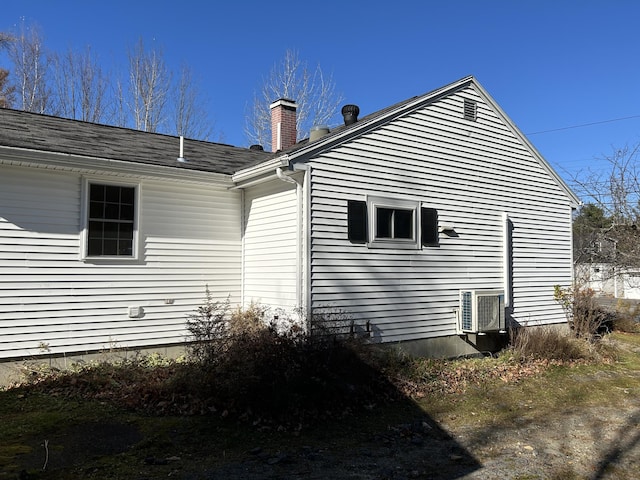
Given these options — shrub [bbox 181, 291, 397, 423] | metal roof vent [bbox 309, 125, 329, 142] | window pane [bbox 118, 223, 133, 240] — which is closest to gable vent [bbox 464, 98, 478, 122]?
metal roof vent [bbox 309, 125, 329, 142]

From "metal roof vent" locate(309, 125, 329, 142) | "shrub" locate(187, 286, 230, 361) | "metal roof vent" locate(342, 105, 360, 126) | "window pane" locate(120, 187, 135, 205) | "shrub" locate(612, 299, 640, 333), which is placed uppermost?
"metal roof vent" locate(342, 105, 360, 126)

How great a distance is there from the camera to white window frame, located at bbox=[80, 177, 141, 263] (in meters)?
8.18

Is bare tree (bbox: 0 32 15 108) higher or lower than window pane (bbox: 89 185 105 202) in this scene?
higher

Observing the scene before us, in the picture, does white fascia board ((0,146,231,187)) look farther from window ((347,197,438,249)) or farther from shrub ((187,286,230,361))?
window ((347,197,438,249))

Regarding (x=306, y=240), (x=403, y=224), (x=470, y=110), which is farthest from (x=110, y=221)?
(x=470, y=110)

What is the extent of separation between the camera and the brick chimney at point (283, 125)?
12.4 m

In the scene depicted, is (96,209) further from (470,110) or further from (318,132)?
(470,110)

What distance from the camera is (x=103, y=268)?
329 inches

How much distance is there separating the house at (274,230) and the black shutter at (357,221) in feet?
0.09

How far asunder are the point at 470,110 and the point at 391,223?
3.59 metres

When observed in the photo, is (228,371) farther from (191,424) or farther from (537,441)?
(537,441)

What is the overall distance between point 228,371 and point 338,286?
2973 mm

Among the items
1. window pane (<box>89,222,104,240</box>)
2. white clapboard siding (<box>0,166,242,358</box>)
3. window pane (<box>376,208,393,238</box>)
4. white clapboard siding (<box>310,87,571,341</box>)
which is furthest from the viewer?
window pane (<box>376,208,393,238</box>)

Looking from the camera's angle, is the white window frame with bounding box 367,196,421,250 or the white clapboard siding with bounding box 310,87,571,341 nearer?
the white clapboard siding with bounding box 310,87,571,341
